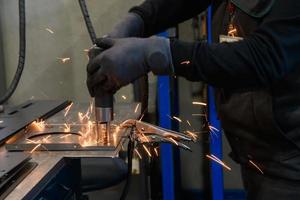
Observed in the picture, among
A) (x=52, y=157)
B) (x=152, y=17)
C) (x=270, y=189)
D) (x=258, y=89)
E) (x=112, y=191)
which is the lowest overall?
(x=112, y=191)

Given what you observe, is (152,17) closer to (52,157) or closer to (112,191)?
(52,157)

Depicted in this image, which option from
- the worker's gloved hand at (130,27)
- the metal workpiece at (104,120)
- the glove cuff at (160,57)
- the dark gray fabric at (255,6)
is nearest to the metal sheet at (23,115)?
the metal workpiece at (104,120)

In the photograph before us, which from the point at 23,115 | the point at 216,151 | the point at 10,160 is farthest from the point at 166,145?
the point at 10,160

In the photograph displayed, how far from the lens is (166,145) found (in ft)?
7.07

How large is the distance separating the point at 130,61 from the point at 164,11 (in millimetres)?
445

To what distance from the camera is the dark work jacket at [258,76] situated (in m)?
0.98

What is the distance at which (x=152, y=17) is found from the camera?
1.43 meters

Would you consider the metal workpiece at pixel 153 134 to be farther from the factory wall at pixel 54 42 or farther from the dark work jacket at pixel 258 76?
the factory wall at pixel 54 42

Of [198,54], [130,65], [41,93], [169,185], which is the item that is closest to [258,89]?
[198,54]

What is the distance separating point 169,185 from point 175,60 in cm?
122

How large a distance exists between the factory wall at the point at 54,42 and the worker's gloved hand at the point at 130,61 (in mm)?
1469

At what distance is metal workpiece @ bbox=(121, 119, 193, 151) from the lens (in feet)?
4.01

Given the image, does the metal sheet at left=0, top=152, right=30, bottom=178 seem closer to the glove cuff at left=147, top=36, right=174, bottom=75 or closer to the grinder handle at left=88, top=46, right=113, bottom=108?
the grinder handle at left=88, top=46, right=113, bottom=108

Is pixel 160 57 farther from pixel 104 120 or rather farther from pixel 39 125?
pixel 39 125
